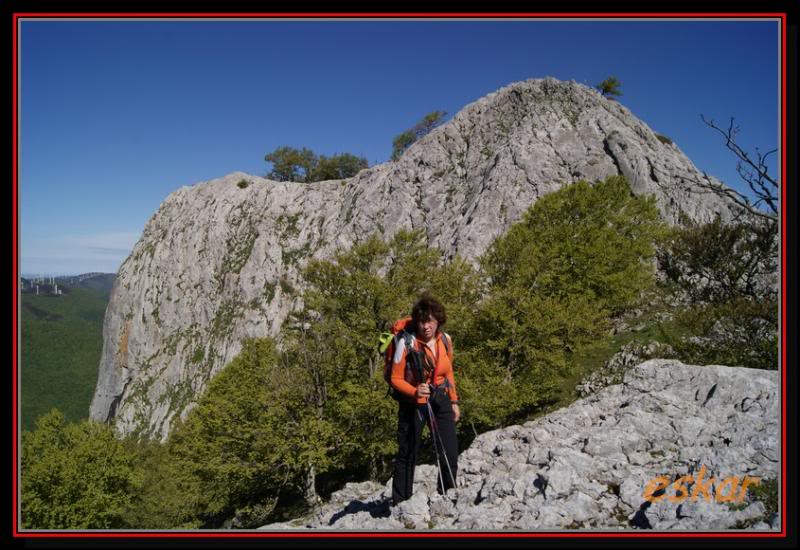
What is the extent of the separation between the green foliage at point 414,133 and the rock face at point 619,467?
3155 inches

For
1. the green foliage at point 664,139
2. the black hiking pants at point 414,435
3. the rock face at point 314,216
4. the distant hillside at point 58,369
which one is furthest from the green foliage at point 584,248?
the distant hillside at point 58,369

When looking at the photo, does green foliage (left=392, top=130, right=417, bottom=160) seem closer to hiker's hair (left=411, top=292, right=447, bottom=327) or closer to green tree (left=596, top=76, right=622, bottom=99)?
green tree (left=596, top=76, right=622, bottom=99)

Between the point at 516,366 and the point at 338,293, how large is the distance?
920cm

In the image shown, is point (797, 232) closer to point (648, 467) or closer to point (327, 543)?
point (648, 467)

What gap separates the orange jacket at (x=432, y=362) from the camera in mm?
6137

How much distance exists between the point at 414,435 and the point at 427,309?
77.5 inches

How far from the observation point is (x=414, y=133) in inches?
3406

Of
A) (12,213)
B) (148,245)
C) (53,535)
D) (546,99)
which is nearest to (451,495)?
(53,535)

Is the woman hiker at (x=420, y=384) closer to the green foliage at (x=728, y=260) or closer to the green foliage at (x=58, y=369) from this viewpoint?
the green foliage at (x=728, y=260)

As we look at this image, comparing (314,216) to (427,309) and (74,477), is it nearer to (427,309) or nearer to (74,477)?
(74,477)

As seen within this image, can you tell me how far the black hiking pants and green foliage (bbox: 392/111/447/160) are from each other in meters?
Answer: 82.4

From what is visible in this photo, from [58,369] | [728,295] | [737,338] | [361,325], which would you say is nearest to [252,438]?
[361,325]

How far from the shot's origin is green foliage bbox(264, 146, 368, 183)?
92.2 m

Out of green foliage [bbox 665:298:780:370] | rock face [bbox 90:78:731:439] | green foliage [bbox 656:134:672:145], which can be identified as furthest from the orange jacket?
green foliage [bbox 656:134:672:145]
